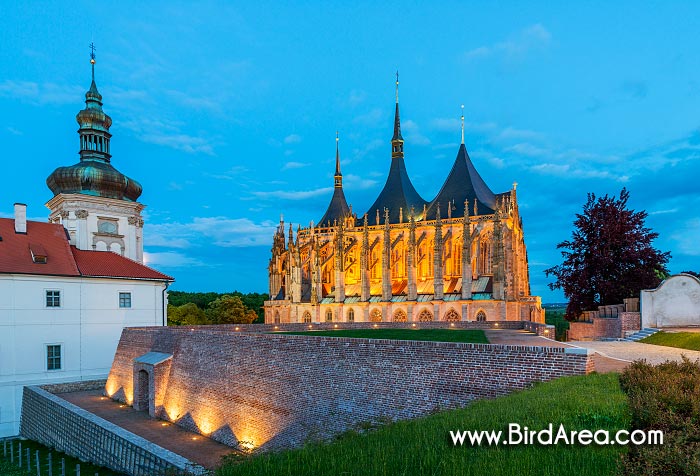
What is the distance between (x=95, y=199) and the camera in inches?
1437

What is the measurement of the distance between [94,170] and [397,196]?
34062 mm

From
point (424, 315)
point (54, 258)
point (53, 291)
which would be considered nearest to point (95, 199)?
point (54, 258)

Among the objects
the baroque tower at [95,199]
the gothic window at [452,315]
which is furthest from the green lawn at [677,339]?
the baroque tower at [95,199]

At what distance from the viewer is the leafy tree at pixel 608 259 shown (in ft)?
87.8

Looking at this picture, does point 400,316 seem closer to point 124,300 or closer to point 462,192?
point 462,192

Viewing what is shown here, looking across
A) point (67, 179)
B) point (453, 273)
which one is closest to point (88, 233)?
point (67, 179)

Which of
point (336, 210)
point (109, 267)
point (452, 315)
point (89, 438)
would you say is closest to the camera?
point (89, 438)

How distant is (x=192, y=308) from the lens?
54125mm

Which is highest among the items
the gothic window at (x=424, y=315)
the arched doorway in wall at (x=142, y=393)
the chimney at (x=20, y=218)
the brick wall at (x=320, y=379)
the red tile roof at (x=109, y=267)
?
the chimney at (x=20, y=218)

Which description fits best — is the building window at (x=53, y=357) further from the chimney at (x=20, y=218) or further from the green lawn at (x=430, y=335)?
the green lawn at (x=430, y=335)

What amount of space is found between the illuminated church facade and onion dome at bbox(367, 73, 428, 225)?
160 millimetres

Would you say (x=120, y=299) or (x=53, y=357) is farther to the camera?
(x=120, y=299)

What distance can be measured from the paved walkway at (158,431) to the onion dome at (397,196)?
117 ft

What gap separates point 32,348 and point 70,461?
10547mm
